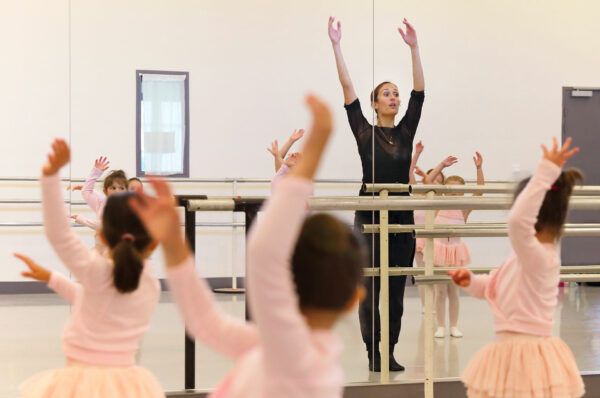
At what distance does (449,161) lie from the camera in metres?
4.05

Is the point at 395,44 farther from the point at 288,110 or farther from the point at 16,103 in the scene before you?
the point at 16,103

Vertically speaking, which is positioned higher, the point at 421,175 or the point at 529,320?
the point at 421,175

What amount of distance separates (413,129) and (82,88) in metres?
1.53

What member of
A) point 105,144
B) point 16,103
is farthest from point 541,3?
point 16,103

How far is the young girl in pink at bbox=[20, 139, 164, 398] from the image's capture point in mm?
2074

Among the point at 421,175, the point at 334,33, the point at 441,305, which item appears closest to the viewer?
the point at 334,33

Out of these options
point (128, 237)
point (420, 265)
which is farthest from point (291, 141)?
point (128, 237)

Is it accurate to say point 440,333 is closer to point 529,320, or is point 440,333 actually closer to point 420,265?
point 420,265

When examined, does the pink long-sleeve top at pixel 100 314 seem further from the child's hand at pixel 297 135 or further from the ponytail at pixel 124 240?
the child's hand at pixel 297 135

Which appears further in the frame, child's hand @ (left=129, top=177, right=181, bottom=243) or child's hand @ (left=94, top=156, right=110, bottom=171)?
child's hand @ (left=94, top=156, right=110, bottom=171)

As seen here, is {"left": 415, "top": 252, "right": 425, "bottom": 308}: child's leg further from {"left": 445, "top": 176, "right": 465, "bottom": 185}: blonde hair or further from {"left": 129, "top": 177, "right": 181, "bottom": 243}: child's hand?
{"left": 129, "top": 177, "right": 181, "bottom": 243}: child's hand

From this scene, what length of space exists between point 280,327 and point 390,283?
2755 mm

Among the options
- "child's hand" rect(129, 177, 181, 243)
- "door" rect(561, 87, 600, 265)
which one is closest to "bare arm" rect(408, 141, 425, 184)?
"door" rect(561, 87, 600, 265)

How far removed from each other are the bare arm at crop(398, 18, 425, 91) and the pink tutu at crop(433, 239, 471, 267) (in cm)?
79
